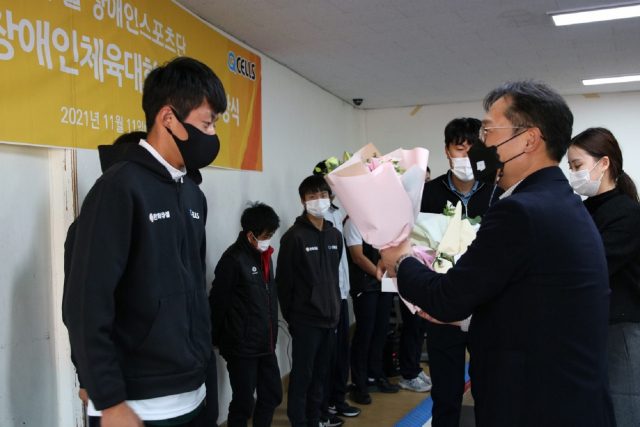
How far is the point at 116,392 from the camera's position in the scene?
4.17ft

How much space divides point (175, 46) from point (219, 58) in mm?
578

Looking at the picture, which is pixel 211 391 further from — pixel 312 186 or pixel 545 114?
pixel 545 114

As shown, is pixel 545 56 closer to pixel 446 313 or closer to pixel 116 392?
pixel 446 313

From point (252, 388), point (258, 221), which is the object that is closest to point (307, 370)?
point (252, 388)

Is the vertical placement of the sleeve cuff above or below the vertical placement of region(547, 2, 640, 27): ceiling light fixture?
below

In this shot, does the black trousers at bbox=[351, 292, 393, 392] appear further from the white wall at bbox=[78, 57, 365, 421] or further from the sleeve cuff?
the sleeve cuff

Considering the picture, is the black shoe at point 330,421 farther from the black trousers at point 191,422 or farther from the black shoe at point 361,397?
the black trousers at point 191,422

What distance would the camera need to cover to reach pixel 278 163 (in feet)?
15.8

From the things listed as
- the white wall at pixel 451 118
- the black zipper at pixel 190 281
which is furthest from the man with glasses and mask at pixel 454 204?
the white wall at pixel 451 118

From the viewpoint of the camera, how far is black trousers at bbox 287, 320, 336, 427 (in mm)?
3414

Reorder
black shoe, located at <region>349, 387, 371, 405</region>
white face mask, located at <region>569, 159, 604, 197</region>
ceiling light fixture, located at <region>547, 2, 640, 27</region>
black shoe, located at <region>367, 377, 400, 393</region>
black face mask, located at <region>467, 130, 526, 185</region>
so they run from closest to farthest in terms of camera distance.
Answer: black face mask, located at <region>467, 130, 526, 185</region>
white face mask, located at <region>569, 159, 604, 197</region>
ceiling light fixture, located at <region>547, 2, 640, 27</region>
black shoe, located at <region>349, 387, 371, 405</region>
black shoe, located at <region>367, 377, 400, 393</region>

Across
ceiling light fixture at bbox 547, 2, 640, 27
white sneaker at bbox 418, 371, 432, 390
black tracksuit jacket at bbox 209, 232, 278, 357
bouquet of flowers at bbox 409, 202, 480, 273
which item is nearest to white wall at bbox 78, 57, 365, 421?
black tracksuit jacket at bbox 209, 232, 278, 357

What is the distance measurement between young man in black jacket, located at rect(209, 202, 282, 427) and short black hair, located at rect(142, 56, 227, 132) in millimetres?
1667

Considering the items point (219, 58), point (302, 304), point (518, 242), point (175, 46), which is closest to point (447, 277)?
point (518, 242)
